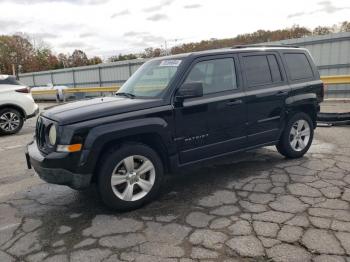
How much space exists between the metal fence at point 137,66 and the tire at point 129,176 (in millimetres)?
11751

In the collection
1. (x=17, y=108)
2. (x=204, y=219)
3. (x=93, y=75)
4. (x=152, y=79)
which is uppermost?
(x=93, y=75)

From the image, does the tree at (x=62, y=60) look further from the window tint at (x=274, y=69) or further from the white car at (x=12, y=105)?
the window tint at (x=274, y=69)

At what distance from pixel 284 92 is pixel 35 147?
3688 mm

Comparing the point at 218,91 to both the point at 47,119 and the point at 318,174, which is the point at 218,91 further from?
the point at 47,119

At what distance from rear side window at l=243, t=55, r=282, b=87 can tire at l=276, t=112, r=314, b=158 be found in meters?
0.79

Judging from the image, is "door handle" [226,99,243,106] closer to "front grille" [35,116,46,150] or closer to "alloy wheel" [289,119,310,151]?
"alloy wheel" [289,119,310,151]

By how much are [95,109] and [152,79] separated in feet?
3.56

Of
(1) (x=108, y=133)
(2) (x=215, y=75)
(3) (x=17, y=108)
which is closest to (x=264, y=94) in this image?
(2) (x=215, y=75)

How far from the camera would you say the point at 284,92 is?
5.12 meters

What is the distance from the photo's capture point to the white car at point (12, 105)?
959 cm

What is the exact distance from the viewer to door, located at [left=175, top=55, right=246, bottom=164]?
4172 mm

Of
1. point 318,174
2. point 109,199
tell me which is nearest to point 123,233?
point 109,199

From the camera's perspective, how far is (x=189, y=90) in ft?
13.1

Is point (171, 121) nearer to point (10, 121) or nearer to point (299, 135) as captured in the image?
point (299, 135)
